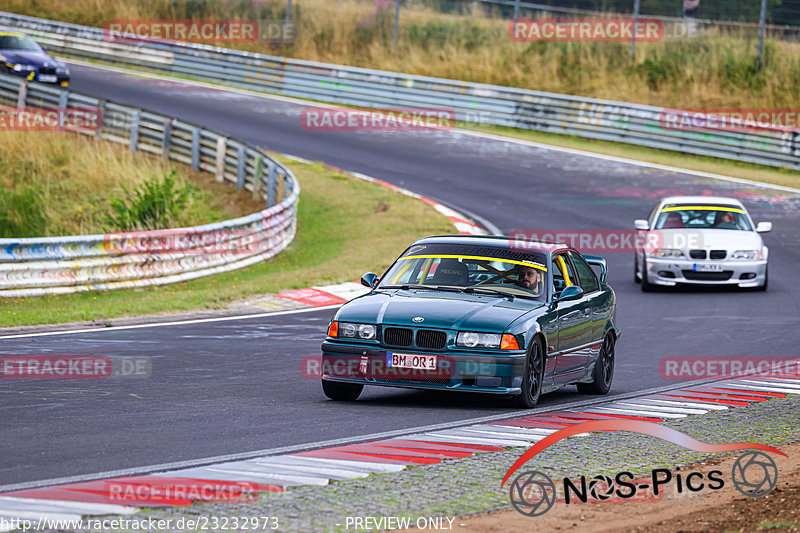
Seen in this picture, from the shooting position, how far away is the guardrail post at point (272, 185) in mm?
26289

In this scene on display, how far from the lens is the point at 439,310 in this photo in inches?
400

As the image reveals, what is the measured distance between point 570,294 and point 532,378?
3.34 ft

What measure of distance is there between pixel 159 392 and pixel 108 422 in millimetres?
1542

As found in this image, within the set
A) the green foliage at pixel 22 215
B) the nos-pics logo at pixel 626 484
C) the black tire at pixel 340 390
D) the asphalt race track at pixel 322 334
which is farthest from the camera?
the green foliage at pixel 22 215

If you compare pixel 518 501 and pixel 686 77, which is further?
pixel 686 77

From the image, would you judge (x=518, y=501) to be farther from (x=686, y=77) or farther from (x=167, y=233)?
(x=686, y=77)

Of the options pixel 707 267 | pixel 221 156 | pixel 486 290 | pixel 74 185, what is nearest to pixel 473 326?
pixel 486 290

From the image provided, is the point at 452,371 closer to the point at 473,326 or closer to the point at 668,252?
the point at 473,326

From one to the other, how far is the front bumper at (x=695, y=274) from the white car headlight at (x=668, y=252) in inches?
3.3

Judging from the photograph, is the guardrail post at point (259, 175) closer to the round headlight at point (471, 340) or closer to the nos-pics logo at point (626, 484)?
the round headlight at point (471, 340)

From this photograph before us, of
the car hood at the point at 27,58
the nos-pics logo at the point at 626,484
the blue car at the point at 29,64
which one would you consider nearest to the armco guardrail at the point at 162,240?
the blue car at the point at 29,64

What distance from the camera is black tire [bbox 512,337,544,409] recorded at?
33.4 feet

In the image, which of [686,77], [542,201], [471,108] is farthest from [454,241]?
[686,77]

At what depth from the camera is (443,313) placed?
1009 centimetres
